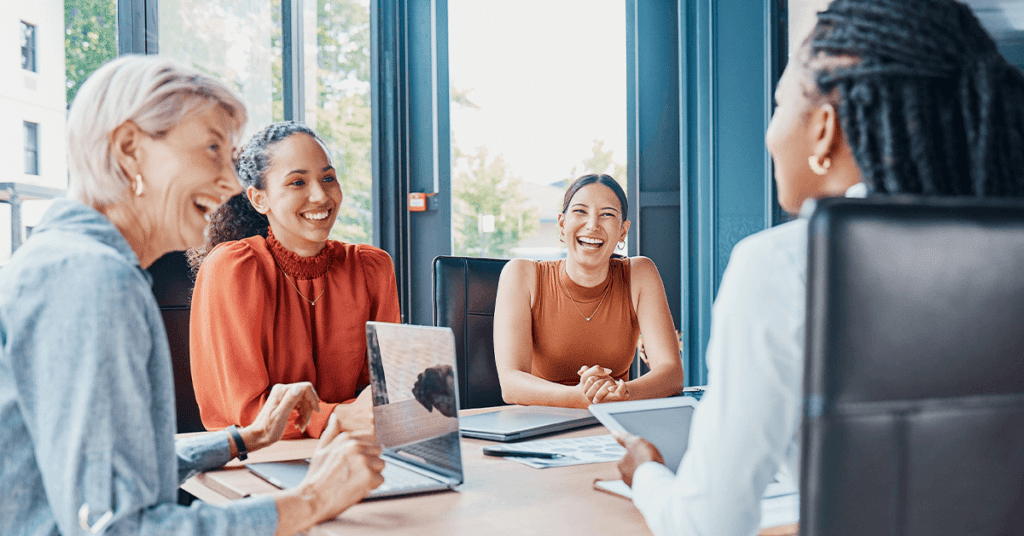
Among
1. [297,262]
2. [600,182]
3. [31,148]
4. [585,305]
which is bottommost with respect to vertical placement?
[585,305]

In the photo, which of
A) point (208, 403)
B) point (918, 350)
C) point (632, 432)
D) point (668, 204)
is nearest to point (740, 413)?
point (918, 350)

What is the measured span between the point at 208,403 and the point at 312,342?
29 cm

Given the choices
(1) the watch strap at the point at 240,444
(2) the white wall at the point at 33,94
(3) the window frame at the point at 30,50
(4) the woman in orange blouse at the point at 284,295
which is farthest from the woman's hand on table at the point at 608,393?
(3) the window frame at the point at 30,50

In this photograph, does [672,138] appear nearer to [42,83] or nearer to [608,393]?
[608,393]

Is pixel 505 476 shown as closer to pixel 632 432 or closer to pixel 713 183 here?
pixel 632 432

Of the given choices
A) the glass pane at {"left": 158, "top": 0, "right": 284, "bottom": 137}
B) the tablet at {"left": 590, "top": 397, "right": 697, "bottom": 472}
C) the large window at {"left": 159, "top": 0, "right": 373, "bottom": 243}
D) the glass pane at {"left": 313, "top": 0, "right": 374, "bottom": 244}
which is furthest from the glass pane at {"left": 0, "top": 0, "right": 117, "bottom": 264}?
the tablet at {"left": 590, "top": 397, "right": 697, "bottom": 472}

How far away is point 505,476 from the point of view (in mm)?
1177

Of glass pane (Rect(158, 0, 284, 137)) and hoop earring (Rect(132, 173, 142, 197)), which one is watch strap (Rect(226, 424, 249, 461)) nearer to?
hoop earring (Rect(132, 173, 142, 197))

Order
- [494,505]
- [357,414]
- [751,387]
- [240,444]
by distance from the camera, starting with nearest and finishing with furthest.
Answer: [751,387]
[494,505]
[240,444]
[357,414]

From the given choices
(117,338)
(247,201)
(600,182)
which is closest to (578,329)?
(600,182)

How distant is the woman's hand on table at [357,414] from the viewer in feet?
4.78

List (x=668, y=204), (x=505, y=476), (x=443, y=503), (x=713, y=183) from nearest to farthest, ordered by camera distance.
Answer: (x=443, y=503) → (x=505, y=476) → (x=713, y=183) → (x=668, y=204)

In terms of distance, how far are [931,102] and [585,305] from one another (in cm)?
160

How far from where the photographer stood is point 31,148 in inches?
90.0
